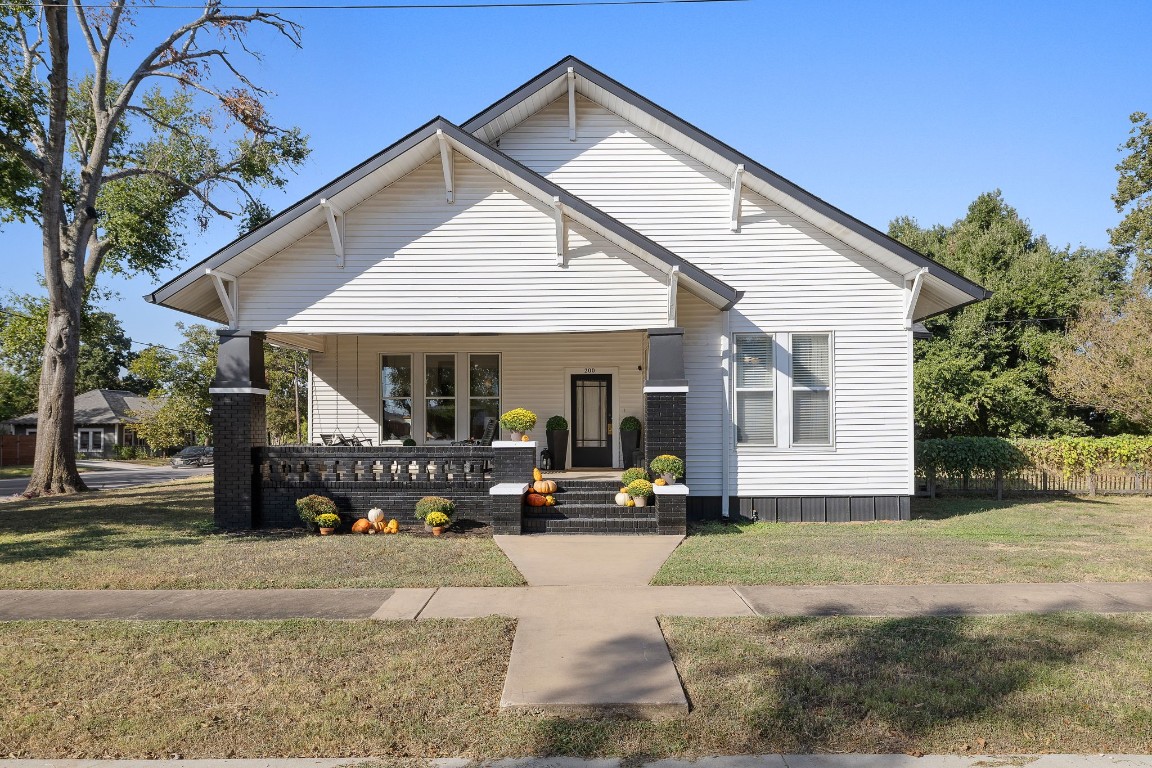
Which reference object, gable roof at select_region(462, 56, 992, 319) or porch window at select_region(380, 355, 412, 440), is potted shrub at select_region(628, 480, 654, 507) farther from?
porch window at select_region(380, 355, 412, 440)

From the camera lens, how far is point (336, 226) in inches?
477

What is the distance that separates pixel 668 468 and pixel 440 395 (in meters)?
6.45

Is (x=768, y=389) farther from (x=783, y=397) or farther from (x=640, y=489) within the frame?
(x=640, y=489)

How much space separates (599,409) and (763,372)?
4.17m

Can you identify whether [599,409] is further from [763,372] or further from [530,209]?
[530,209]

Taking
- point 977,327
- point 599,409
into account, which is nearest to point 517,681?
point 599,409

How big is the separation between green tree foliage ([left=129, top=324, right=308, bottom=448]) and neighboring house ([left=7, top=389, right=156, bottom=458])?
14516 mm

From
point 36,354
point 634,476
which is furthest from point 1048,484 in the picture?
point 36,354

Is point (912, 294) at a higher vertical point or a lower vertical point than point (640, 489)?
higher

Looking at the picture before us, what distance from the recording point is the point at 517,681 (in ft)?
17.3

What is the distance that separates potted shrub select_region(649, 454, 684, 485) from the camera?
1194 centimetres

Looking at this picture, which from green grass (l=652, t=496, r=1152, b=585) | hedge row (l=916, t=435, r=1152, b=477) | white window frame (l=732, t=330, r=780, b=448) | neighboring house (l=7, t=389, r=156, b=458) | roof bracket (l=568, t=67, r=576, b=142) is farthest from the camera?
neighboring house (l=7, t=389, r=156, b=458)

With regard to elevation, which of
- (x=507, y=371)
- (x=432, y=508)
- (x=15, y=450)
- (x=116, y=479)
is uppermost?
(x=507, y=371)

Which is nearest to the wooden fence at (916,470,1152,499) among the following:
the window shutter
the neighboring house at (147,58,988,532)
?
the neighboring house at (147,58,988,532)
